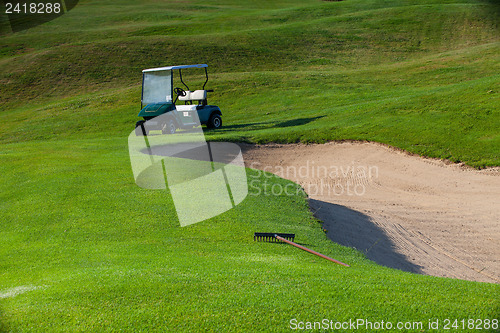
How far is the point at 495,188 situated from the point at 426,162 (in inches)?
121

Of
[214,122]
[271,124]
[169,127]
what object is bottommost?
[271,124]

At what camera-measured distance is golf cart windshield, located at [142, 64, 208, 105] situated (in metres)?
21.2

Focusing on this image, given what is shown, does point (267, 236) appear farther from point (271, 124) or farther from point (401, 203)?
point (271, 124)

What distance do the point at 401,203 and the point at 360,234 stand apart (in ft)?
12.7

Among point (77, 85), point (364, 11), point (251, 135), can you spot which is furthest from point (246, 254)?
point (364, 11)

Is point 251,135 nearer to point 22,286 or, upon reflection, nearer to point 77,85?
point 22,286

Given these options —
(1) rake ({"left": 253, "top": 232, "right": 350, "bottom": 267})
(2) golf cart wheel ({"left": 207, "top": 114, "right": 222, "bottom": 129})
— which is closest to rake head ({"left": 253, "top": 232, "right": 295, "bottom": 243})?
(1) rake ({"left": 253, "top": 232, "right": 350, "bottom": 267})

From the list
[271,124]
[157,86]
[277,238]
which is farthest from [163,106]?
[277,238]

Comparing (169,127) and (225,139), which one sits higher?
(169,127)

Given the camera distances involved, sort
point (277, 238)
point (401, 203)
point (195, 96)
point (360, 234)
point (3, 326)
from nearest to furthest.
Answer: point (3, 326) → point (277, 238) → point (360, 234) → point (401, 203) → point (195, 96)

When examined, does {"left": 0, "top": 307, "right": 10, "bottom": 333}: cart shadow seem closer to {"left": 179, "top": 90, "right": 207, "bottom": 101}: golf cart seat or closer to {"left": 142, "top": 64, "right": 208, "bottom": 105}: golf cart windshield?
{"left": 142, "top": 64, "right": 208, "bottom": 105}: golf cart windshield

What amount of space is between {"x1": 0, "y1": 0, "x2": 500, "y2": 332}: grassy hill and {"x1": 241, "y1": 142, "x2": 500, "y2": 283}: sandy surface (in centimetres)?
109

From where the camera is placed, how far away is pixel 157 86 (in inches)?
845

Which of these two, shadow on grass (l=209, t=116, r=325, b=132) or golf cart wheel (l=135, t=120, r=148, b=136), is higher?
golf cart wheel (l=135, t=120, r=148, b=136)
